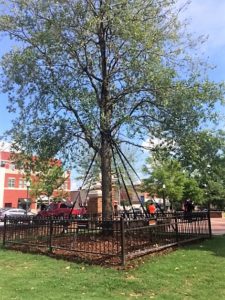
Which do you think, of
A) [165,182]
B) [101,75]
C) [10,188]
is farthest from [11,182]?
[101,75]

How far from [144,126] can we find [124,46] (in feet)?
10.2

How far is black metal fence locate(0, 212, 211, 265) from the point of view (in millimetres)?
9438

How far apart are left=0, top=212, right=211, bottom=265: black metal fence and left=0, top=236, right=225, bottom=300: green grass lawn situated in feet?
1.96

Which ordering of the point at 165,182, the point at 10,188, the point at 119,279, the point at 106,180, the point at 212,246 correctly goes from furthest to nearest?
the point at 10,188
the point at 165,182
the point at 106,180
the point at 212,246
the point at 119,279

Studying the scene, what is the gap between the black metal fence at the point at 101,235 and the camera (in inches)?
372

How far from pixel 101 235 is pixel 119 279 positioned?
2736 mm

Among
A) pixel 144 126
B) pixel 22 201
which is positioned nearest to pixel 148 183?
pixel 144 126

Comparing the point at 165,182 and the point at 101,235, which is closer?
the point at 101,235

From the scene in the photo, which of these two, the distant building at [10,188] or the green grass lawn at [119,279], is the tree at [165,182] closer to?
the distant building at [10,188]

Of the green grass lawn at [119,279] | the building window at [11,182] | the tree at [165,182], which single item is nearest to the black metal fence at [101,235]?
the green grass lawn at [119,279]

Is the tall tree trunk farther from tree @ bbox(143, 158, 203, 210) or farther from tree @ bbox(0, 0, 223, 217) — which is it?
tree @ bbox(143, 158, 203, 210)

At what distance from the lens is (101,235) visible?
33.6 ft

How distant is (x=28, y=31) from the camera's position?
14.4m

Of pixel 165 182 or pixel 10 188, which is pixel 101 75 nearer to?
pixel 165 182
